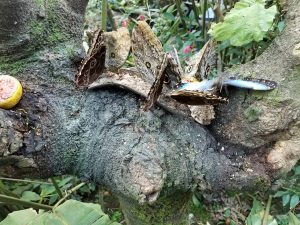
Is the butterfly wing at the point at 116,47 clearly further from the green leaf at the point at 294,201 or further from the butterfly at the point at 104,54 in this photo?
the green leaf at the point at 294,201

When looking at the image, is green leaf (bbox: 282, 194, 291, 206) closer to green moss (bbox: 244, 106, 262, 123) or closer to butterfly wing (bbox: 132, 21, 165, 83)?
green moss (bbox: 244, 106, 262, 123)

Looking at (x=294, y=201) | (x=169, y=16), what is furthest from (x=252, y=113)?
(x=169, y=16)

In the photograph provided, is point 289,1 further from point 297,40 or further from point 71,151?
point 71,151

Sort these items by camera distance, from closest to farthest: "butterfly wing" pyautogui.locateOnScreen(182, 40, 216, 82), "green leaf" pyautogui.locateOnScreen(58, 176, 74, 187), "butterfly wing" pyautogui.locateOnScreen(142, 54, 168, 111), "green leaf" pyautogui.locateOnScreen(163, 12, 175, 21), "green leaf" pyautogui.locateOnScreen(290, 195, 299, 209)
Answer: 1. "butterfly wing" pyautogui.locateOnScreen(142, 54, 168, 111)
2. "butterfly wing" pyautogui.locateOnScreen(182, 40, 216, 82)
3. "green leaf" pyautogui.locateOnScreen(290, 195, 299, 209)
4. "green leaf" pyautogui.locateOnScreen(58, 176, 74, 187)
5. "green leaf" pyautogui.locateOnScreen(163, 12, 175, 21)

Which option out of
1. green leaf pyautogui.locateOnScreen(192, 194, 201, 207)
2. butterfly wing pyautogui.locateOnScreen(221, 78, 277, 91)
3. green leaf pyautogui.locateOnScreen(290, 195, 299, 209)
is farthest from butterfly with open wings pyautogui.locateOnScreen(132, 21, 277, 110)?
green leaf pyautogui.locateOnScreen(192, 194, 201, 207)

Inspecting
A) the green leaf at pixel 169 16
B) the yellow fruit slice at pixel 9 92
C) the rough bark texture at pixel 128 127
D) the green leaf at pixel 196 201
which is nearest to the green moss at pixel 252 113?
the rough bark texture at pixel 128 127

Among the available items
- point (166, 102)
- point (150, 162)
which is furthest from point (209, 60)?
point (150, 162)

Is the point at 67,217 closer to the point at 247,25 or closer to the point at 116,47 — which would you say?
the point at 116,47
